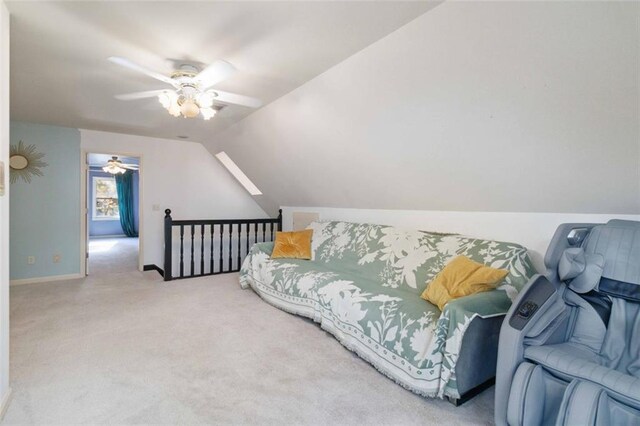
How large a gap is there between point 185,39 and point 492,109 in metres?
2.01

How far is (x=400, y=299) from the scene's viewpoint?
7.05 feet

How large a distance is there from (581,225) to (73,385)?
3.24 m

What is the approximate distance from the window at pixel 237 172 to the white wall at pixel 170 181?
13cm

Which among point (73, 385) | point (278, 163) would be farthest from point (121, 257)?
point (73, 385)

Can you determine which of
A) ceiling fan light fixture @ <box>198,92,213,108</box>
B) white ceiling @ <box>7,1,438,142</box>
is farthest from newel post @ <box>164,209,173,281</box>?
ceiling fan light fixture @ <box>198,92,213,108</box>

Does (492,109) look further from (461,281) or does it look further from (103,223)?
(103,223)

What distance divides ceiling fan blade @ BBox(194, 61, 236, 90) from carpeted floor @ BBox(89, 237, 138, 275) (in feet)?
13.4

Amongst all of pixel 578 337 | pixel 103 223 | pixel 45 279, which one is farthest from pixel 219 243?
pixel 103 223

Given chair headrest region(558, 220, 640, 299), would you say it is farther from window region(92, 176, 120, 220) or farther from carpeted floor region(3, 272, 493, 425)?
window region(92, 176, 120, 220)

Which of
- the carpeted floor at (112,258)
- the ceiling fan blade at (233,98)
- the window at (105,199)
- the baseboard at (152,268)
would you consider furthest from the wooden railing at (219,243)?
the window at (105,199)

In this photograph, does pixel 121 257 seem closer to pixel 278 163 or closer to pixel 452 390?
pixel 278 163

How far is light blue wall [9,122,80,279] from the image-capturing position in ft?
13.3

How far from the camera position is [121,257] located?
6121 millimetres

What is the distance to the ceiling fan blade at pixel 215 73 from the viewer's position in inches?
73.7
